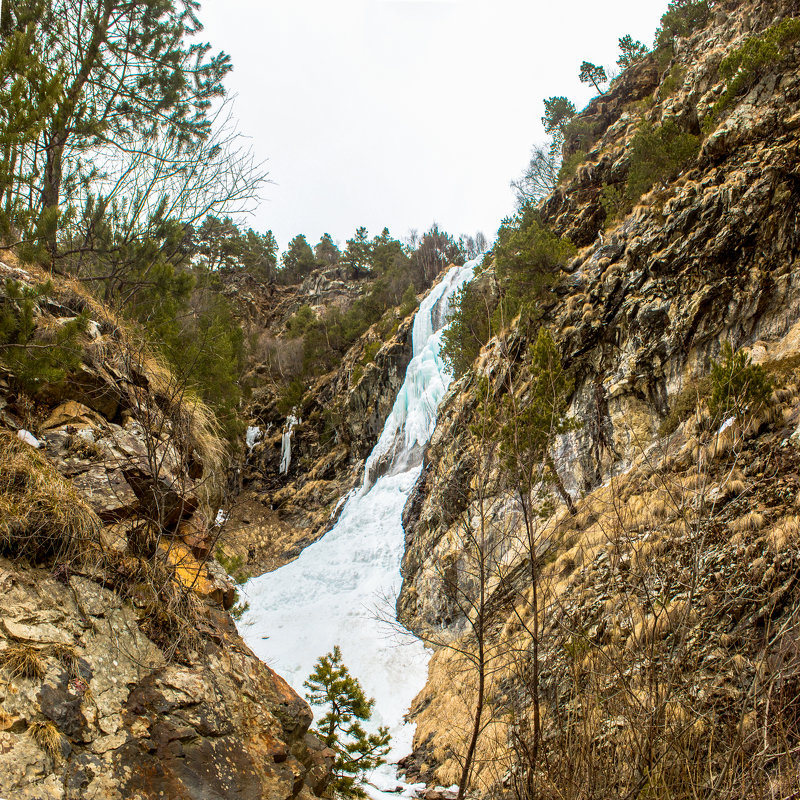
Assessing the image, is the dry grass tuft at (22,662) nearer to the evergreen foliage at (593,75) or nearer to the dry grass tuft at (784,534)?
the dry grass tuft at (784,534)

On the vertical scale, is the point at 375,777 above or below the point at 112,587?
below

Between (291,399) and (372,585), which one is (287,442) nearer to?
(291,399)

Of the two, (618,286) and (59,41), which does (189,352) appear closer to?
(59,41)

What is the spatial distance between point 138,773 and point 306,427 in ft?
81.9

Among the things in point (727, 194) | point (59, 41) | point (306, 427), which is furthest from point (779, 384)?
point (306, 427)

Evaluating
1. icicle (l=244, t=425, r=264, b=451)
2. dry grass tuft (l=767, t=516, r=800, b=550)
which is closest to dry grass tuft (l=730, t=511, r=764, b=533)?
dry grass tuft (l=767, t=516, r=800, b=550)

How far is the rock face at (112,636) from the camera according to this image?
273 cm

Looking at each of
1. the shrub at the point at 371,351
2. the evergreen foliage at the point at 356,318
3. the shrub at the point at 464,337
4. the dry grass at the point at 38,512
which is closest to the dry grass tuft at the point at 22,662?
the dry grass at the point at 38,512

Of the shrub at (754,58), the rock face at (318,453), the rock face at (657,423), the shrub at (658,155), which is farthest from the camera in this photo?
the rock face at (318,453)

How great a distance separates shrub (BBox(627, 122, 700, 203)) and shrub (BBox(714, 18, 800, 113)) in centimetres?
109

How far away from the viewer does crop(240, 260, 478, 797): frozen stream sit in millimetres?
12359

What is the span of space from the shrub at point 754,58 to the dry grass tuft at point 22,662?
51.1ft

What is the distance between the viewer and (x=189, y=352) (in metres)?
8.45

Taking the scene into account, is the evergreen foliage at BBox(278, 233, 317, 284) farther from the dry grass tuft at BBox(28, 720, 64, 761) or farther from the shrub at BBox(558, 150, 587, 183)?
the dry grass tuft at BBox(28, 720, 64, 761)
